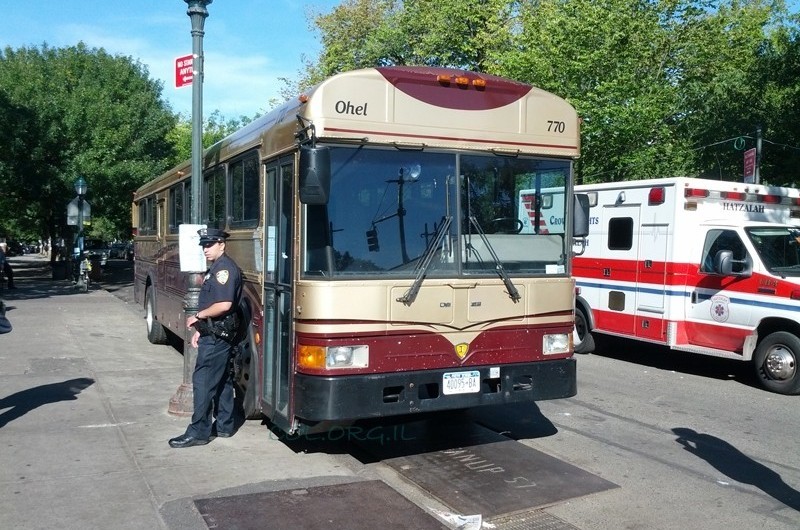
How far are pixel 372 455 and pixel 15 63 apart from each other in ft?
98.8

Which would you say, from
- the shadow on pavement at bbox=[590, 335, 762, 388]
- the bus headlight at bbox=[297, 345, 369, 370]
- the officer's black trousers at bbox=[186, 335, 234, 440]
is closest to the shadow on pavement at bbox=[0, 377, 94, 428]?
the officer's black trousers at bbox=[186, 335, 234, 440]

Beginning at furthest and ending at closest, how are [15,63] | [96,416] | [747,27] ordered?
[15,63], [747,27], [96,416]

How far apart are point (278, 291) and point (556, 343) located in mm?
2439

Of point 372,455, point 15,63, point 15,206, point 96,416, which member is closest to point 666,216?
point 372,455

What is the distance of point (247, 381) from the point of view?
7.16 m

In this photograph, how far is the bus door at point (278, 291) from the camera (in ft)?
20.1

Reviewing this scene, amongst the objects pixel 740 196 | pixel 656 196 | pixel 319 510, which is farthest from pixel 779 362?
pixel 319 510

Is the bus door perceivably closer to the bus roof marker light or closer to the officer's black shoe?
the officer's black shoe

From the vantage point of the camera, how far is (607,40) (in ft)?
62.4

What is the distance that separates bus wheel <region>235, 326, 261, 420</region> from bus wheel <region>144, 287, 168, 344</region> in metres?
5.56

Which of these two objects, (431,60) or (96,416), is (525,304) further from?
(431,60)

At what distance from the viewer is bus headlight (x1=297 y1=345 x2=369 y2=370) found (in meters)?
5.67

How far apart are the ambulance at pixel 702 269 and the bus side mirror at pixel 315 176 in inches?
266

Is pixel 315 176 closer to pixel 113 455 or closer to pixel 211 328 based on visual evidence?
pixel 211 328
